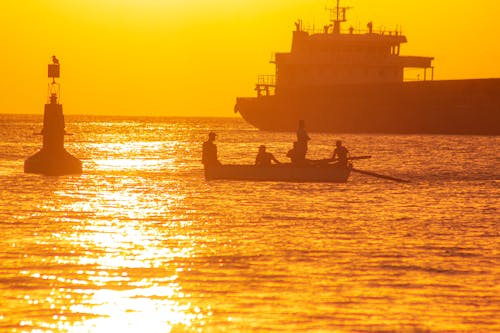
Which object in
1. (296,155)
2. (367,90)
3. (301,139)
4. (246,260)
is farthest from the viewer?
(367,90)

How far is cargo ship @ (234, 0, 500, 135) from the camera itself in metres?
96.5

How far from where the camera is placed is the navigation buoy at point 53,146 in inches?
1447

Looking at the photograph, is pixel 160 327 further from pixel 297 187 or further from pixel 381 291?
pixel 297 187

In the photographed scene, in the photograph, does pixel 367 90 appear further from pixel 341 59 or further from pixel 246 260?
pixel 246 260

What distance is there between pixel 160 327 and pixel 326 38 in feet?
294

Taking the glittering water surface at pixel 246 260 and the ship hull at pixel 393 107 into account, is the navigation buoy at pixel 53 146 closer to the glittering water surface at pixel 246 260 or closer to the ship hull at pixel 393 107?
the glittering water surface at pixel 246 260

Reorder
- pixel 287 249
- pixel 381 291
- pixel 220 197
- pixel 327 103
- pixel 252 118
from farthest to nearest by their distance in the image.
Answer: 1. pixel 252 118
2. pixel 327 103
3. pixel 220 197
4. pixel 287 249
5. pixel 381 291

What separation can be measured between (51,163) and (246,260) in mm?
21510

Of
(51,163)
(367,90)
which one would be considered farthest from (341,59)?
(51,163)

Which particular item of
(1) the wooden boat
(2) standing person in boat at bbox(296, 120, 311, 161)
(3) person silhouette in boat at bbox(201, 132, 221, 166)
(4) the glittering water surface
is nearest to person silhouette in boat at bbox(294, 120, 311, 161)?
(2) standing person in boat at bbox(296, 120, 311, 161)

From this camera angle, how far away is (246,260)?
58.1 feet

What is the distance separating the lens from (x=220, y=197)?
31469mm

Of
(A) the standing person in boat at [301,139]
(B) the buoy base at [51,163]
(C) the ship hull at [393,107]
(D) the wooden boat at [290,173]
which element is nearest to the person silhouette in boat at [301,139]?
(A) the standing person in boat at [301,139]

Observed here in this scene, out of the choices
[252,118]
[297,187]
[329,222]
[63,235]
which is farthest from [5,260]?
[252,118]
